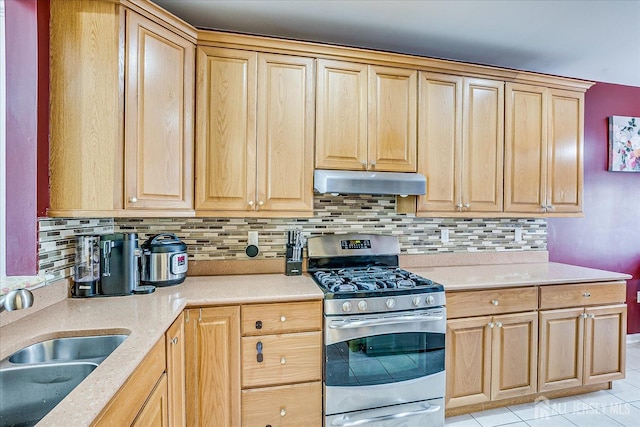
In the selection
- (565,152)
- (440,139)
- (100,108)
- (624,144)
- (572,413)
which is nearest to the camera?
(100,108)

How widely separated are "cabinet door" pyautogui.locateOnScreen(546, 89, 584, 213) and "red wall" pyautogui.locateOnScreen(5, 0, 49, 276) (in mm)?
3175

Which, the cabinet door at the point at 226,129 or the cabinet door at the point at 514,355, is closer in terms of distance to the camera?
the cabinet door at the point at 226,129

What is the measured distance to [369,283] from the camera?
1987mm

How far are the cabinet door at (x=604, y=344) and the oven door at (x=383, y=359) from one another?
3.90 ft

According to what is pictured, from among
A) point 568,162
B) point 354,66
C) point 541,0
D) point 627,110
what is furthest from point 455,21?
point 627,110

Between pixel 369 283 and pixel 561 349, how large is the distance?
147 centimetres

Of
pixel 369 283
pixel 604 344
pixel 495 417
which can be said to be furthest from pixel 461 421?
pixel 604 344

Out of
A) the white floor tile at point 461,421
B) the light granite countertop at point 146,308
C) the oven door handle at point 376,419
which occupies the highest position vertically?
the light granite countertop at point 146,308

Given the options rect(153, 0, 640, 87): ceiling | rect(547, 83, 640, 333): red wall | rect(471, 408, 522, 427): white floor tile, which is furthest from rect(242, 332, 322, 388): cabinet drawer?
rect(547, 83, 640, 333): red wall

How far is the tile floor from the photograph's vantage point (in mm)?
2117

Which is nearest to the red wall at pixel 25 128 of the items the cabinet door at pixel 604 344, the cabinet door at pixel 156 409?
the cabinet door at pixel 156 409

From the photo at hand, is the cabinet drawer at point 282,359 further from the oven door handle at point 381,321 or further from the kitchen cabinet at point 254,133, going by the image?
the kitchen cabinet at point 254,133

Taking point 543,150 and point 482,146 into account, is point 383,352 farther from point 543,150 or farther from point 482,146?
point 543,150

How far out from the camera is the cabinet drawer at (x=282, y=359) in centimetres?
176
